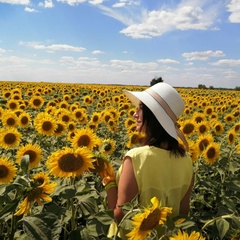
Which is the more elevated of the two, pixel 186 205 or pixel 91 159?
pixel 91 159

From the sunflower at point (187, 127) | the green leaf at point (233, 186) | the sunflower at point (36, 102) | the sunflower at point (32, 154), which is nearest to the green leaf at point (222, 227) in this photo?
the green leaf at point (233, 186)

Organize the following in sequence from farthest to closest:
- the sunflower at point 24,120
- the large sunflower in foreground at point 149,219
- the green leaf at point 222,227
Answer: the sunflower at point 24,120 → the green leaf at point 222,227 → the large sunflower in foreground at point 149,219

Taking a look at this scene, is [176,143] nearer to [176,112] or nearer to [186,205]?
[176,112]

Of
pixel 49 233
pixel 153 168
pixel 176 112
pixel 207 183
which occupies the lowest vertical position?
pixel 207 183

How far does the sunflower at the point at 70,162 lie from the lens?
8.17 ft

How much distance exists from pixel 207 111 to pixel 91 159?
Answer: 7.96 metres

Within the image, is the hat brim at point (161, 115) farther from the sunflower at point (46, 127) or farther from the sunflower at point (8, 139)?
the sunflower at point (46, 127)

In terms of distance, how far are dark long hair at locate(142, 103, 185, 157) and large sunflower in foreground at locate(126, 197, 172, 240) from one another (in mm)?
891

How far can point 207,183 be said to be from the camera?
396 centimetres

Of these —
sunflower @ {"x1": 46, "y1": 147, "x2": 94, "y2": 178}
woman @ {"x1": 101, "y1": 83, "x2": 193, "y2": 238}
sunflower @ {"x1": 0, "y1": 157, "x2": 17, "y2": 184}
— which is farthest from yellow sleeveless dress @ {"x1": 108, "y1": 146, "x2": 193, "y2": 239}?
sunflower @ {"x1": 0, "y1": 157, "x2": 17, "y2": 184}

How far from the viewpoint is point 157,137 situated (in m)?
2.58

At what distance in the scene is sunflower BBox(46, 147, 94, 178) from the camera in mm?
2490

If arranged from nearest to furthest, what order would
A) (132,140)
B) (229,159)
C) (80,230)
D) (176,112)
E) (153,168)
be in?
(80,230), (153,168), (176,112), (229,159), (132,140)

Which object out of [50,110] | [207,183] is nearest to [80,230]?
[207,183]
